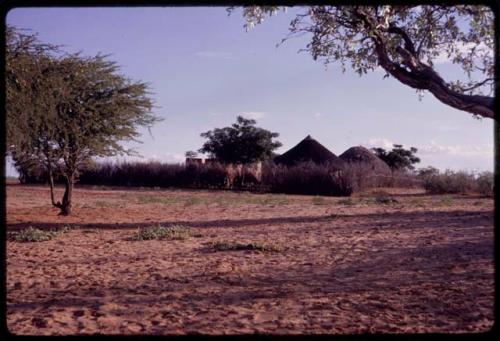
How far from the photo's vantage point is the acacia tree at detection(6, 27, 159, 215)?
12.7 meters

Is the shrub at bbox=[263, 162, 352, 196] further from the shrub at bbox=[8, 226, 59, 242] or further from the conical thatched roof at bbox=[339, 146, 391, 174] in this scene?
the shrub at bbox=[8, 226, 59, 242]

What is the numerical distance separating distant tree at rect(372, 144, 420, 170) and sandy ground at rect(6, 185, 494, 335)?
45.2 metres

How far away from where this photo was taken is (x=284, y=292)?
6.46 m

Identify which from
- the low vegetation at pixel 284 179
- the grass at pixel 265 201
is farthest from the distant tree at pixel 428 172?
the grass at pixel 265 201

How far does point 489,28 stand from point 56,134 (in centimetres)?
1187

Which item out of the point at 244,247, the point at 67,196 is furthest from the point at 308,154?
the point at 244,247

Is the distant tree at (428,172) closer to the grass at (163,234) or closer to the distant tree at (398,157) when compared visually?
the distant tree at (398,157)

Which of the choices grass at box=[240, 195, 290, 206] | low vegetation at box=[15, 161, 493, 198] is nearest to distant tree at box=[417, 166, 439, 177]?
low vegetation at box=[15, 161, 493, 198]

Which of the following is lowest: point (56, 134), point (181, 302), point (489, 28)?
point (181, 302)

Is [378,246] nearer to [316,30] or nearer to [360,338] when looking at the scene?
[316,30]

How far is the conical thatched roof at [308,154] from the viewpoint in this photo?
40531 mm
